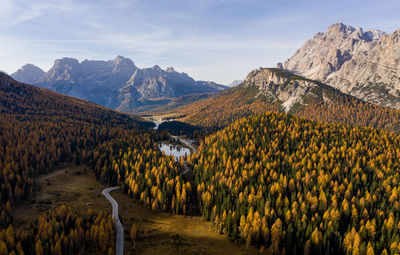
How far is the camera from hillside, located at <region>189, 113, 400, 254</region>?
279 feet

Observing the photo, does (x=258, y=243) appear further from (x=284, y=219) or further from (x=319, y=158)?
(x=319, y=158)

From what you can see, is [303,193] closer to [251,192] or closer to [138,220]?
[251,192]

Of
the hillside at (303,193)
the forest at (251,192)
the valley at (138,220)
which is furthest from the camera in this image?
the valley at (138,220)

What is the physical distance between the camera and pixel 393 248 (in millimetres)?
76250

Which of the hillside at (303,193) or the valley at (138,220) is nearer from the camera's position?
the hillside at (303,193)

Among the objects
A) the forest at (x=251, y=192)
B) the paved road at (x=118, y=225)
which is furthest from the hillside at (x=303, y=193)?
the paved road at (x=118, y=225)

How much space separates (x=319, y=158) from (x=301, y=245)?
95560 millimetres

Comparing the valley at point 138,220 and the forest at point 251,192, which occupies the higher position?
the forest at point 251,192

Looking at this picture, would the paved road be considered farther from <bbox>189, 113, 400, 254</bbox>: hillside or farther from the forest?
<bbox>189, 113, 400, 254</bbox>: hillside

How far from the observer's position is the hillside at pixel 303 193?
85.1 meters

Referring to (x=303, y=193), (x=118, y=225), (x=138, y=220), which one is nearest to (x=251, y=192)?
(x=303, y=193)

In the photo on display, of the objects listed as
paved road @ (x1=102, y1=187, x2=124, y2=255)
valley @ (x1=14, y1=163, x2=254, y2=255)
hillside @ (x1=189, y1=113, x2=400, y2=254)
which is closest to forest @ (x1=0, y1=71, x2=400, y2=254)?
hillside @ (x1=189, y1=113, x2=400, y2=254)

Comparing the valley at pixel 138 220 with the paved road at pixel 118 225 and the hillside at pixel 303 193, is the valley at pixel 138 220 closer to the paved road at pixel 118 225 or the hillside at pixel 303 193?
the paved road at pixel 118 225

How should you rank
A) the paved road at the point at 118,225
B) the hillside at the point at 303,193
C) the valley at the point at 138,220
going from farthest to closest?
the valley at the point at 138,220
the hillside at the point at 303,193
the paved road at the point at 118,225
